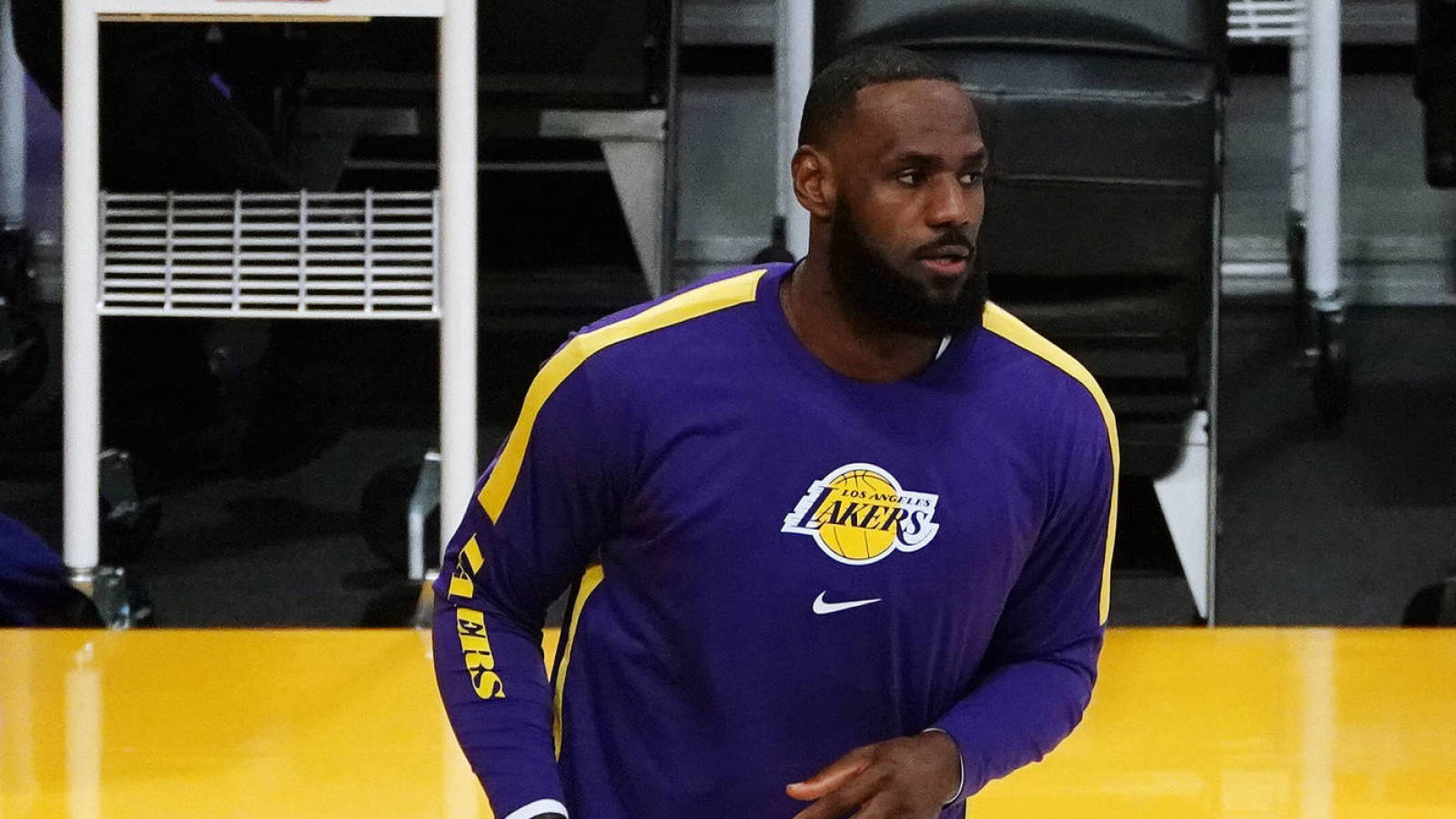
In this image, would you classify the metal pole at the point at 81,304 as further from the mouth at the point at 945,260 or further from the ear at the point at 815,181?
the mouth at the point at 945,260

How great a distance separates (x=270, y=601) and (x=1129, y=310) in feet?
4.53

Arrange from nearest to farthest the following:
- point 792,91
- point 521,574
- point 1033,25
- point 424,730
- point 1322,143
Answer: point 521,574, point 424,730, point 1033,25, point 792,91, point 1322,143

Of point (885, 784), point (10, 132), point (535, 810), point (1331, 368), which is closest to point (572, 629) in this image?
point (535, 810)

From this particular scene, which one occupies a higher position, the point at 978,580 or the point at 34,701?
the point at 978,580

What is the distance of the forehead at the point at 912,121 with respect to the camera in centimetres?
141

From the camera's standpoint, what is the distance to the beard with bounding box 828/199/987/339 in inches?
55.8

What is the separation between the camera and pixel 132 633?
268 centimetres

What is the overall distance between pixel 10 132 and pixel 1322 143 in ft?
9.07

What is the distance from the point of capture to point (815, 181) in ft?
4.83

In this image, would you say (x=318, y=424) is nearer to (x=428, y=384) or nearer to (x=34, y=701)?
(x=428, y=384)

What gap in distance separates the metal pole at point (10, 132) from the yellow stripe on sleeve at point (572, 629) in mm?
3256

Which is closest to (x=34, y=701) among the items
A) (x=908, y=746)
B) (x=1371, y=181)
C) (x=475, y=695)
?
(x=475, y=695)

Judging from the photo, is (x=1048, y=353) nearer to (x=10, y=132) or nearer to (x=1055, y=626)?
(x=1055, y=626)

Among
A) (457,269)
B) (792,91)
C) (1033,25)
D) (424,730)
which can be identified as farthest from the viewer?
(792,91)
